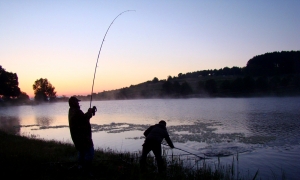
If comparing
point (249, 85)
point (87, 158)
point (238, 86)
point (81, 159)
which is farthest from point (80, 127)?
point (238, 86)

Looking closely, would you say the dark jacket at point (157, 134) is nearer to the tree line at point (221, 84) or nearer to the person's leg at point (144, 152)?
the person's leg at point (144, 152)

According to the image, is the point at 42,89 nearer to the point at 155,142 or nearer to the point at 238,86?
the point at 238,86

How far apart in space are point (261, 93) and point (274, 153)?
319ft

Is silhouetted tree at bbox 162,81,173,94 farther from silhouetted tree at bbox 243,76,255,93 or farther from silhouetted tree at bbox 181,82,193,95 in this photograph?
silhouetted tree at bbox 243,76,255,93

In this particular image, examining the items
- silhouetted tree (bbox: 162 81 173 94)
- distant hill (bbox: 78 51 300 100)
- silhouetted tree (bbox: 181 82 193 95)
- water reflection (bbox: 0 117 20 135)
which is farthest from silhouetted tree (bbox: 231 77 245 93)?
water reflection (bbox: 0 117 20 135)

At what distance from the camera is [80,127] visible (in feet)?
25.6

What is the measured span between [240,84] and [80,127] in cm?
11322

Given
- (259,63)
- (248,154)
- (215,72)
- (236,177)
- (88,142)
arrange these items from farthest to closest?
1. (215,72)
2. (259,63)
3. (248,154)
4. (236,177)
5. (88,142)

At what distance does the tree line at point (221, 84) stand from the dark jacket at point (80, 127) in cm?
8477

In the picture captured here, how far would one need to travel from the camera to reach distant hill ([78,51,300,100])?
10594 cm

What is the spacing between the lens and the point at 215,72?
580 feet

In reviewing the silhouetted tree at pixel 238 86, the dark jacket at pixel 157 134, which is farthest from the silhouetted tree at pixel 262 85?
the dark jacket at pixel 157 134

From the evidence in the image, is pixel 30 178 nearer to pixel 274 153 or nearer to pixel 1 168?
pixel 1 168

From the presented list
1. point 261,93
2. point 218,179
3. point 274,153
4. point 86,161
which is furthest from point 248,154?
point 261,93
